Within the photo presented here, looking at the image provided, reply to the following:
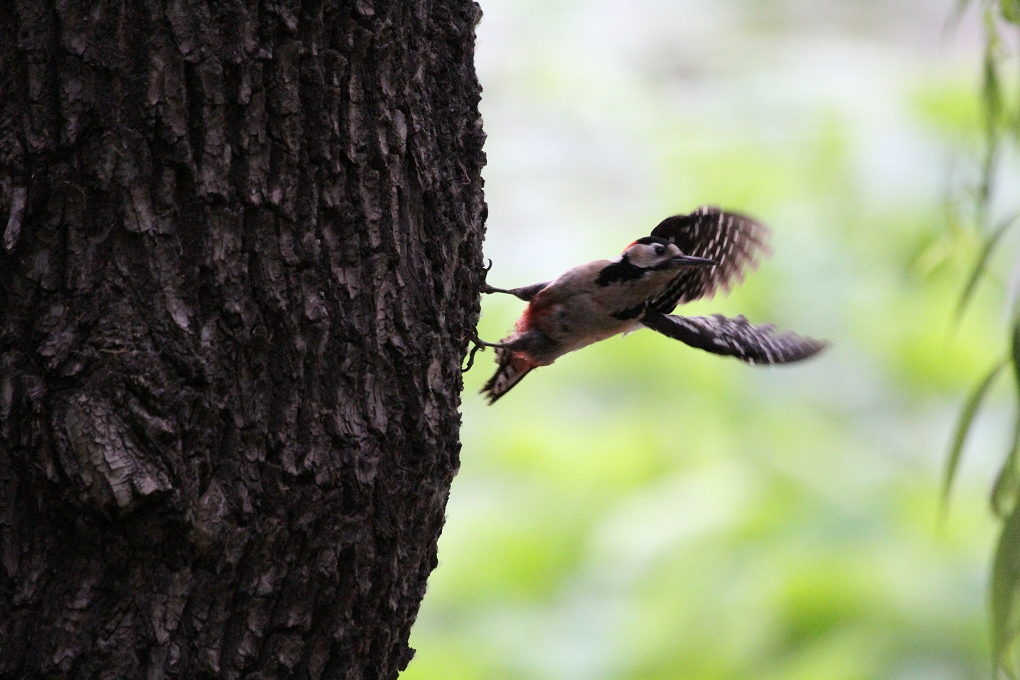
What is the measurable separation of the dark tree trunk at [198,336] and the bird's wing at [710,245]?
1.75 meters

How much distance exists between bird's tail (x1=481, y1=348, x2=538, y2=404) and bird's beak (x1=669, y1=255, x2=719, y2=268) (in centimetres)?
62

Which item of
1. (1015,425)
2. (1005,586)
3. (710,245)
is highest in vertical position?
(710,245)

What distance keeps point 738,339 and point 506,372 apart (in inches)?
35.9

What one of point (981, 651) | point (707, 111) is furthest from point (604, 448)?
point (707, 111)

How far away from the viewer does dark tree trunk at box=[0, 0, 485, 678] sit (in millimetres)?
1778

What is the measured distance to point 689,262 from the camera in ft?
10.8

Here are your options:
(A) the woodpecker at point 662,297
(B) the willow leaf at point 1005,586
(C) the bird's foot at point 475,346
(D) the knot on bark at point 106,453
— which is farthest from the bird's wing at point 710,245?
(D) the knot on bark at point 106,453

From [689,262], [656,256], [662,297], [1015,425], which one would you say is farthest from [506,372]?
[1015,425]

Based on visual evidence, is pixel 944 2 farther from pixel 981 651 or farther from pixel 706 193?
pixel 981 651

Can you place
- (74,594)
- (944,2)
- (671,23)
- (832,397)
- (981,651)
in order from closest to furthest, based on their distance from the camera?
(74,594) → (981,651) → (832,397) → (671,23) → (944,2)

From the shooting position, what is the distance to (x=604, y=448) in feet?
22.6

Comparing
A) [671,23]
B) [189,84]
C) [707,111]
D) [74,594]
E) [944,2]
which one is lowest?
[74,594]

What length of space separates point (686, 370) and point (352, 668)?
5.13 m

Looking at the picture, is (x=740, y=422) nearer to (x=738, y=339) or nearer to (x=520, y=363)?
(x=520, y=363)
